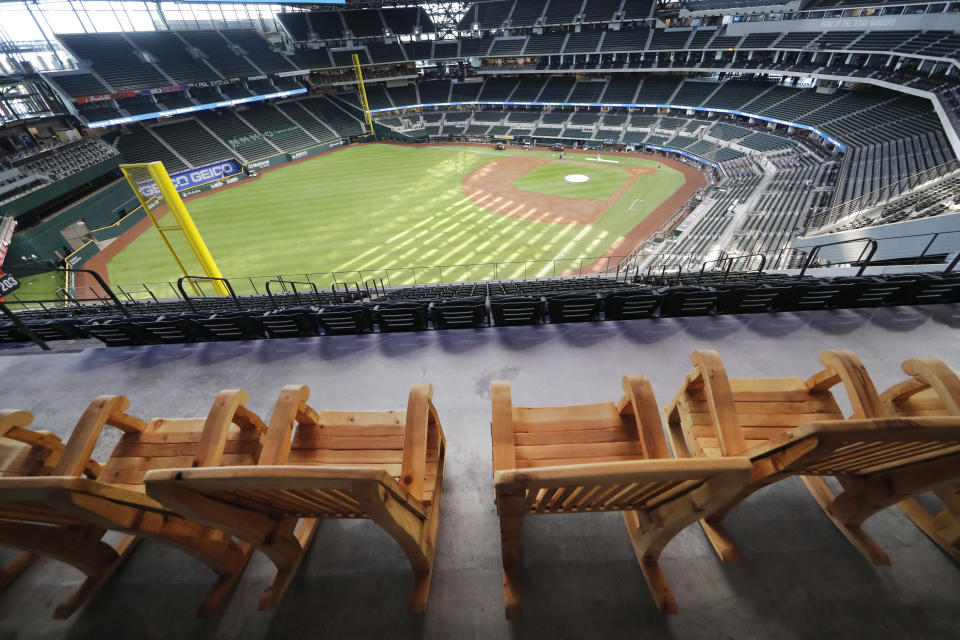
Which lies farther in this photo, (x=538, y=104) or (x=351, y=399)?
(x=538, y=104)

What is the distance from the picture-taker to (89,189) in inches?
1067

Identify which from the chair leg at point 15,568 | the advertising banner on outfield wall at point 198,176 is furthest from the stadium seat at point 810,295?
the advertising banner on outfield wall at point 198,176

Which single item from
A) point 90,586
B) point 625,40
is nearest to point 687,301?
point 90,586

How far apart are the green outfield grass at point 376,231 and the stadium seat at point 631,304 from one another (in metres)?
12.3

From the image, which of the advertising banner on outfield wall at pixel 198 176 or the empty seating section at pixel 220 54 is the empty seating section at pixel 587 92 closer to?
the empty seating section at pixel 220 54

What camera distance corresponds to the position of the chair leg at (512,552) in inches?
89.7

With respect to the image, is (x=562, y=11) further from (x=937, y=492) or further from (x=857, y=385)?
(x=937, y=492)

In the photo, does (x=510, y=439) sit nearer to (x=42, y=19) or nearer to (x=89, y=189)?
(x=89, y=189)

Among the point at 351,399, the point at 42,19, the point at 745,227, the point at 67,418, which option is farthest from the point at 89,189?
the point at 745,227

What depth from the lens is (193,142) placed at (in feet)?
120

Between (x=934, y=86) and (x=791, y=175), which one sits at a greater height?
(x=934, y=86)

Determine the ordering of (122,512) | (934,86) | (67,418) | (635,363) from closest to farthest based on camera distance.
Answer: (122,512) → (67,418) → (635,363) → (934,86)

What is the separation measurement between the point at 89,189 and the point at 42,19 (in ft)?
57.3

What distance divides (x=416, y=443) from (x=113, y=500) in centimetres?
176
